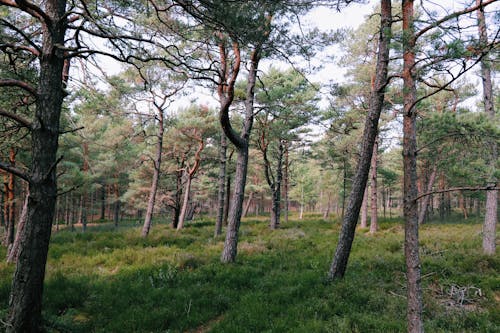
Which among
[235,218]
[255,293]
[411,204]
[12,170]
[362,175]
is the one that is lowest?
[255,293]

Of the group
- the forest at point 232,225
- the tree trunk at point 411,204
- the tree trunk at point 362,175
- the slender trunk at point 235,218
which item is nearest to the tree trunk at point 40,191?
the forest at point 232,225

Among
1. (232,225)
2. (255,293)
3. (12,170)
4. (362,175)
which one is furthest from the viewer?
(232,225)

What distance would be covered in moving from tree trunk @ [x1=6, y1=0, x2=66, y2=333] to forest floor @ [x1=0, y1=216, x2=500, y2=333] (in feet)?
2.25

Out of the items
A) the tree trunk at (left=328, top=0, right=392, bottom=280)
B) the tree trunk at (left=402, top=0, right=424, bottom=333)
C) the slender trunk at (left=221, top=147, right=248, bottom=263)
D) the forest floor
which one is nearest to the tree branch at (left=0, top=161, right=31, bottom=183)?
the forest floor

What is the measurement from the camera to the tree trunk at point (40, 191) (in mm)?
3818

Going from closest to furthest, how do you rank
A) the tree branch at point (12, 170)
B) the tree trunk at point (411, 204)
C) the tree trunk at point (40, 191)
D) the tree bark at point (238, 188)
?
the tree branch at point (12, 170) → the tree trunk at point (40, 191) → the tree trunk at point (411, 204) → the tree bark at point (238, 188)

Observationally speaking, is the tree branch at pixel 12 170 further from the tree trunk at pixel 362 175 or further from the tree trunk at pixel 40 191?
the tree trunk at pixel 362 175

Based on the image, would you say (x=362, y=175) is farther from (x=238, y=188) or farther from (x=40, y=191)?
(x=40, y=191)

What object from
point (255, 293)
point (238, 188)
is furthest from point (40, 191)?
point (238, 188)

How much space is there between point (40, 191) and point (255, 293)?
4.79 metres

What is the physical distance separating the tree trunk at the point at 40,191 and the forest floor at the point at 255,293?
0.69 meters

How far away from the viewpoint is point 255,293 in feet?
20.4

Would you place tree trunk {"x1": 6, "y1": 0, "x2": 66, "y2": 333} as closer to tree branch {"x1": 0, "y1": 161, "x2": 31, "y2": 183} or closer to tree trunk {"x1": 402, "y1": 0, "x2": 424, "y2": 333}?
tree branch {"x1": 0, "y1": 161, "x2": 31, "y2": 183}

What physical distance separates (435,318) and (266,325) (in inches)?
135
